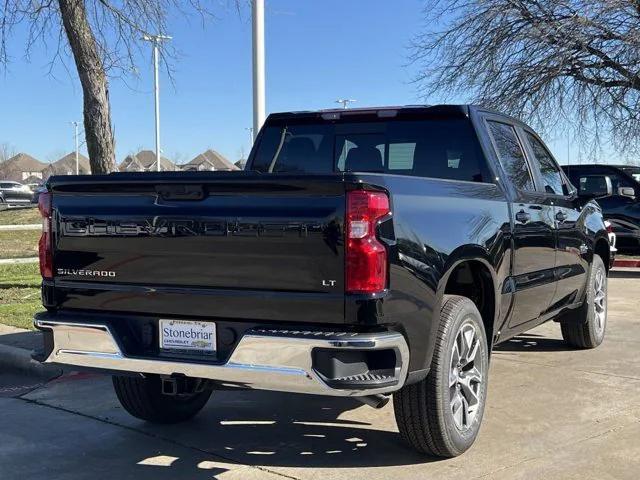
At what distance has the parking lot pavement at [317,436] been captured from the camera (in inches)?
168

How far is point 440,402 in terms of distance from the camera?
4043mm

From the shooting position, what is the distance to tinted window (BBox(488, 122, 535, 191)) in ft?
18.0

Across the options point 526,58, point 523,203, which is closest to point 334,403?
A: point 523,203

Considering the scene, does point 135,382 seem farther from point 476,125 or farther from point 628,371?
point 628,371

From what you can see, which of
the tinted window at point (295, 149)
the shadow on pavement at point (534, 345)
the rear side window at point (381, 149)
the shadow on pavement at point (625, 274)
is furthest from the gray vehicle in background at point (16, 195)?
the rear side window at point (381, 149)

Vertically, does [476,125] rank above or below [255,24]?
below

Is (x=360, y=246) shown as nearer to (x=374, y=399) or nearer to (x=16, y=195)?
(x=374, y=399)

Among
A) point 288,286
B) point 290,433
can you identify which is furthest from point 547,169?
point 288,286

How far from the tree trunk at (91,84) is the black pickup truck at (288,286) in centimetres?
567

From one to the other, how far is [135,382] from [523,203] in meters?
2.97

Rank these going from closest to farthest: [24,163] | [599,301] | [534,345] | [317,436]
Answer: [317,436], [599,301], [534,345], [24,163]

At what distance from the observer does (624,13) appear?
54.5ft

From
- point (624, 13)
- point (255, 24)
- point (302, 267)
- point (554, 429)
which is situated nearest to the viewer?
point (302, 267)

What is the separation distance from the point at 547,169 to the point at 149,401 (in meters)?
3.75
